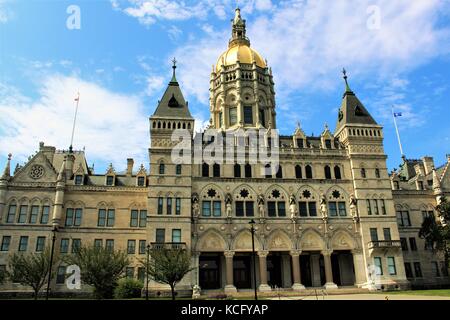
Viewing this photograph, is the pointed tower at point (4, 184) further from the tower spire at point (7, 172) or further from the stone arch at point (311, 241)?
the stone arch at point (311, 241)

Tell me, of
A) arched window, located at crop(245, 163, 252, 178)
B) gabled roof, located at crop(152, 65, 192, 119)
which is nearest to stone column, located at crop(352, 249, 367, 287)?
arched window, located at crop(245, 163, 252, 178)

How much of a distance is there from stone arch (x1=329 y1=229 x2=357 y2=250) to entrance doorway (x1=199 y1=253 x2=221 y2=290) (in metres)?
14.7

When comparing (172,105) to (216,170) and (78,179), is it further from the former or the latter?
(78,179)

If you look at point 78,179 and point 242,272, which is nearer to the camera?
point 242,272

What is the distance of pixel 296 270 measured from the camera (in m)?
46.7

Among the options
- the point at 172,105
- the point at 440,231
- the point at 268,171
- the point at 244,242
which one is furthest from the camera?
the point at 172,105

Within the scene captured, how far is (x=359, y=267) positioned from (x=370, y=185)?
10.8 m

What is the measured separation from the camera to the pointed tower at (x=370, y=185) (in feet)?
157

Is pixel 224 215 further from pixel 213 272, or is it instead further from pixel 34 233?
pixel 34 233

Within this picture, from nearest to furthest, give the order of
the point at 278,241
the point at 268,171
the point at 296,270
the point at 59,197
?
the point at 296,270 → the point at 278,241 → the point at 59,197 → the point at 268,171

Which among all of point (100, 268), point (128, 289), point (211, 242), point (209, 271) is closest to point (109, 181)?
point (211, 242)

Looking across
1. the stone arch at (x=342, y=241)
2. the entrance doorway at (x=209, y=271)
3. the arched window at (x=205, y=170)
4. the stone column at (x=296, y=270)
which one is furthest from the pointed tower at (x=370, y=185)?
the arched window at (x=205, y=170)

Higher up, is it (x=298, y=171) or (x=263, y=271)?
(x=298, y=171)
